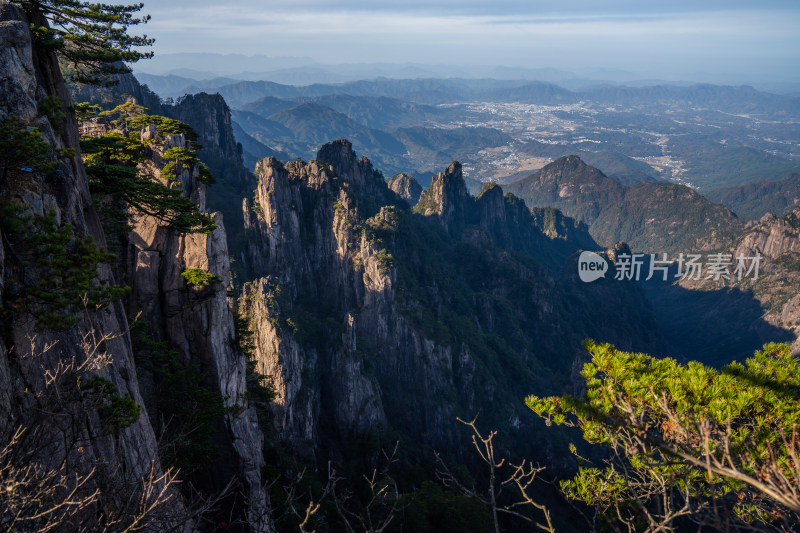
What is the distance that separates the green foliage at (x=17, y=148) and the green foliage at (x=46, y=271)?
1.24 meters

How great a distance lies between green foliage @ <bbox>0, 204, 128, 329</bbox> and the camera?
11.0m

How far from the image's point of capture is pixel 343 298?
7138cm

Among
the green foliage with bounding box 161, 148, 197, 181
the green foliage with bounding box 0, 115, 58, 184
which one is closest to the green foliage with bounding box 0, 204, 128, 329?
the green foliage with bounding box 0, 115, 58, 184

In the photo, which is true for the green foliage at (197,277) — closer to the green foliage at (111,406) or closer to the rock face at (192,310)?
the rock face at (192,310)

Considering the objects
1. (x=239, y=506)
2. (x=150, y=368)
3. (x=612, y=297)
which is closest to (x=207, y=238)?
(x=150, y=368)

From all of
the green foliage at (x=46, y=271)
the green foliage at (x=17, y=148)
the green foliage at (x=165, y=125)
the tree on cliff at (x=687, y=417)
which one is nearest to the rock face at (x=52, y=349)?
the green foliage at (x=46, y=271)

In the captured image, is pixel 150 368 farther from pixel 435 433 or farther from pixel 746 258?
pixel 746 258

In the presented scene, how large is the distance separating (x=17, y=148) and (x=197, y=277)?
10041 mm

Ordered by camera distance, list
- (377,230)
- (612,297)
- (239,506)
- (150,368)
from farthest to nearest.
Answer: (612,297), (377,230), (239,506), (150,368)

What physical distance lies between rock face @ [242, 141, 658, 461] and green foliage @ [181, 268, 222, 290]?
25547 millimetres

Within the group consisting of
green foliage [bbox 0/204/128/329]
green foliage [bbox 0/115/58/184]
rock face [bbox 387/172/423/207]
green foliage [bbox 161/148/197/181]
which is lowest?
rock face [bbox 387/172/423/207]

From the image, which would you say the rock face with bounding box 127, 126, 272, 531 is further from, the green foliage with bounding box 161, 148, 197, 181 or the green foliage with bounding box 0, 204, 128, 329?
the green foliage with bounding box 0, 204, 128, 329

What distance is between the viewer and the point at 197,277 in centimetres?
2086

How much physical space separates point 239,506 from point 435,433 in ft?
147
